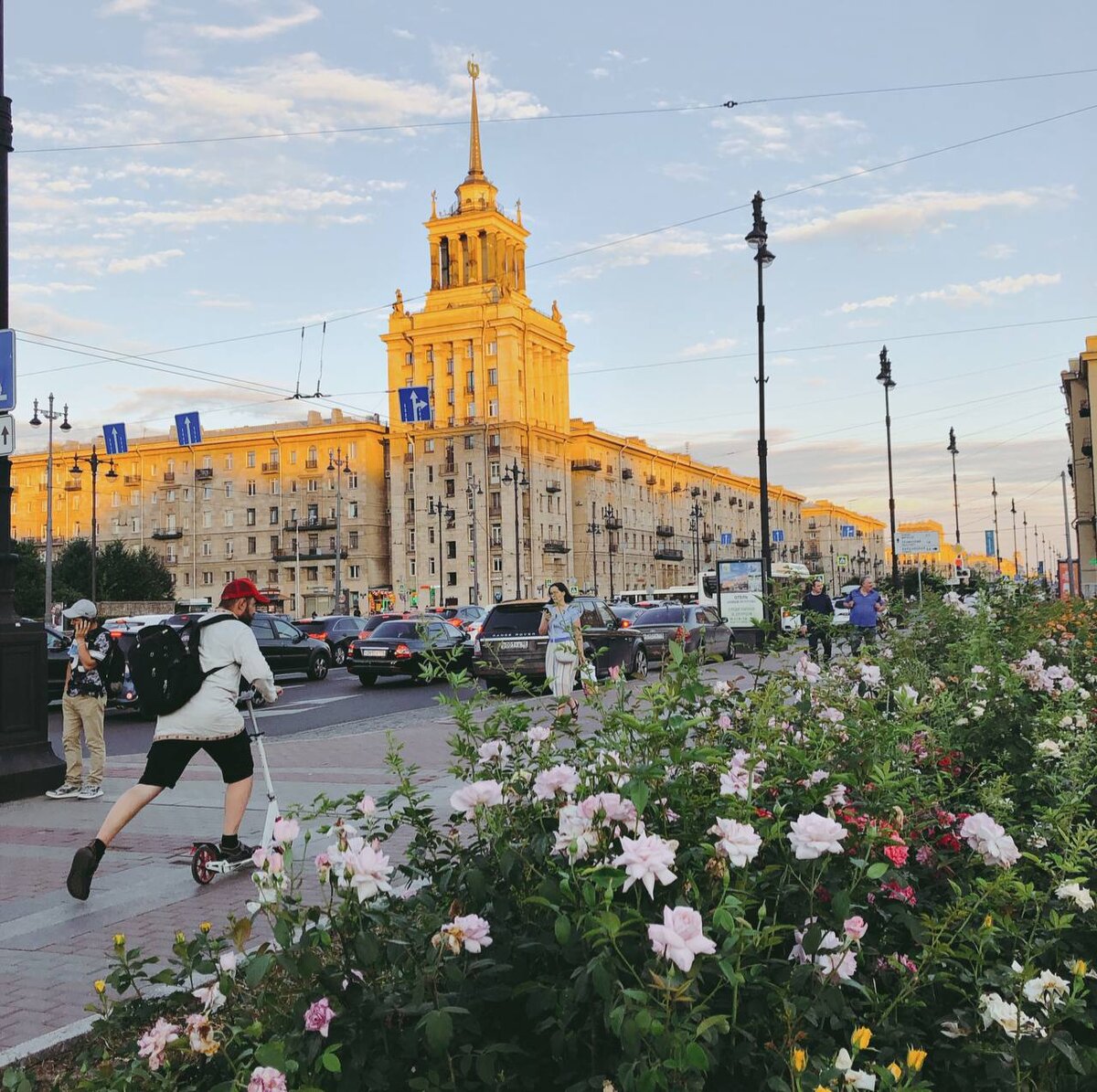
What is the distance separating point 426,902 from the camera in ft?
10.4

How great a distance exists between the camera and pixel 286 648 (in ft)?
86.5

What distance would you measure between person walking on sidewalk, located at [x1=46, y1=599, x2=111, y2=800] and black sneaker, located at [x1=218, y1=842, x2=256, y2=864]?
12.2 ft

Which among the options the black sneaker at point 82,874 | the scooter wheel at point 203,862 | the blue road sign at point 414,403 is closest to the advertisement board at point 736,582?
the blue road sign at point 414,403

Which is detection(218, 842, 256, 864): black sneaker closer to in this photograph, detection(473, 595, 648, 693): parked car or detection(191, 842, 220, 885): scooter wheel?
detection(191, 842, 220, 885): scooter wheel

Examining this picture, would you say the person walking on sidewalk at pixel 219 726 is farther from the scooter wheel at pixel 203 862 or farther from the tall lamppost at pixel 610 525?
the tall lamppost at pixel 610 525

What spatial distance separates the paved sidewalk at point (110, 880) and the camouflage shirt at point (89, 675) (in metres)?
0.98

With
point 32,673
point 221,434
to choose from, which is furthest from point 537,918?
point 221,434

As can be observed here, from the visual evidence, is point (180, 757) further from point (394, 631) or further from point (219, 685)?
point (394, 631)

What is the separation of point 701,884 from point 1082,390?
232 ft

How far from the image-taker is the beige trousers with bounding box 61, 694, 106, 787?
10234 mm

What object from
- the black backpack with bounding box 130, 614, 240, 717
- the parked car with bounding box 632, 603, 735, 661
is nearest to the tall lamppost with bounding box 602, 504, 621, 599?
the parked car with bounding box 632, 603, 735, 661

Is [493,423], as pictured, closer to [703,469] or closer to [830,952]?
[703,469]

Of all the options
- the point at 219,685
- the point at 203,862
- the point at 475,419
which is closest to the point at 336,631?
the point at 219,685

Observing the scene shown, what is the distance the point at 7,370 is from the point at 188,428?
2567 centimetres
